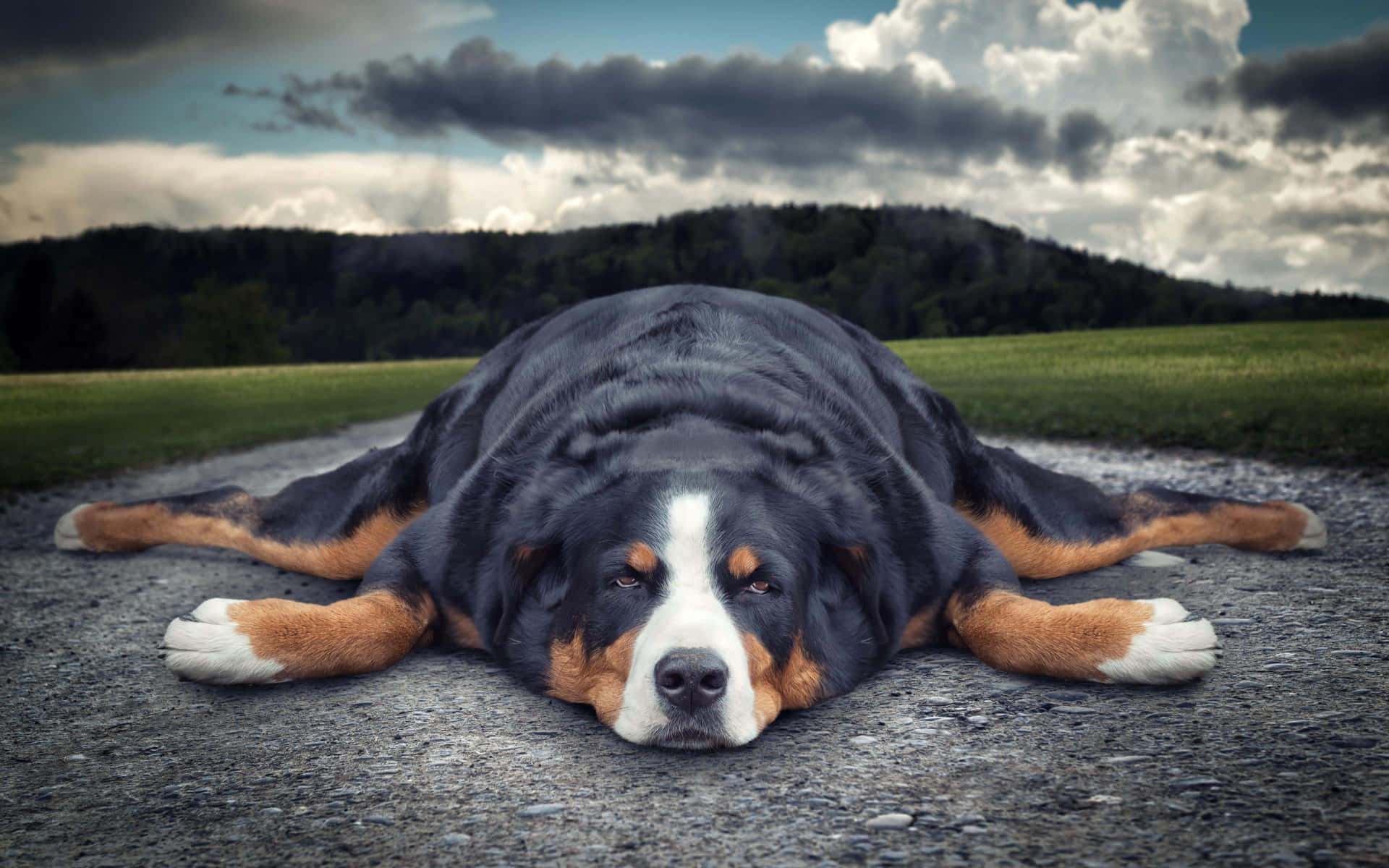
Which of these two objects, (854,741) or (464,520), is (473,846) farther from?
(464,520)

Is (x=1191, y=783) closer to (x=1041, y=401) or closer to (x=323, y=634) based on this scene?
(x=323, y=634)

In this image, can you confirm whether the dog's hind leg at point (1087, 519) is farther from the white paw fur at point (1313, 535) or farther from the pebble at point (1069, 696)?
the pebble at point (1069, 696)

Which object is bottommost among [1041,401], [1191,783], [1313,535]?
[1191,783]

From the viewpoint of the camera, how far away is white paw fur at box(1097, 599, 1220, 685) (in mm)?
3051

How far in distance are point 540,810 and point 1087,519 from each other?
3.43 meters

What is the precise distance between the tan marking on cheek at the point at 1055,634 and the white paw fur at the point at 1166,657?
0.03 metres

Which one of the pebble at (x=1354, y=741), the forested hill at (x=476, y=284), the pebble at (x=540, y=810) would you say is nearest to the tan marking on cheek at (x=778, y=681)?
the pebble at (x=540, y=810)

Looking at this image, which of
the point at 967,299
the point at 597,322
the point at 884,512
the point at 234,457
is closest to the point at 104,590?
the point at 597,322

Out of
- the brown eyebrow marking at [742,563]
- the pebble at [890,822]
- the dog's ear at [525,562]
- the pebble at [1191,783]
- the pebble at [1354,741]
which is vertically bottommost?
the pebble at [890,822]

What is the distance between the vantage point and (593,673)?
9.73 feet

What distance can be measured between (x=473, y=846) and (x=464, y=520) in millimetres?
1651

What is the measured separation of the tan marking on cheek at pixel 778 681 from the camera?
277cm

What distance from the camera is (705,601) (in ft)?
9.11

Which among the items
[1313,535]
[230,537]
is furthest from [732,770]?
[1313,535]
